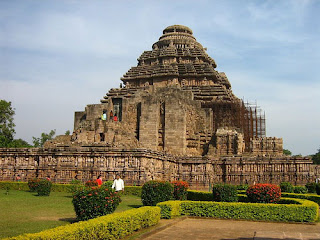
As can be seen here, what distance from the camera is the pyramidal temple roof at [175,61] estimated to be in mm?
46812

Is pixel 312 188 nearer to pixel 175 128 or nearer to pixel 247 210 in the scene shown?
pixel 247 210

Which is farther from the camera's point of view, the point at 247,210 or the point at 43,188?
the point at 43,188

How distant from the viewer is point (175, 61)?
49.9 metres

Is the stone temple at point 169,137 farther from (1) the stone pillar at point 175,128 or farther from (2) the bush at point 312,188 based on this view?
(2) the bush at point 312,188

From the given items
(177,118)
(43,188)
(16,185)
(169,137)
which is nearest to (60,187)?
(43,188)

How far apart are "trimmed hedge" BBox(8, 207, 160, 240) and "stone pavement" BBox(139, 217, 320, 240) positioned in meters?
0.44

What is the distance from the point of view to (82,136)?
114ft

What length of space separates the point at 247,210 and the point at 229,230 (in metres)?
2.81

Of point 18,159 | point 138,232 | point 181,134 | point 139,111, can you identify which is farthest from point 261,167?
point 138,232

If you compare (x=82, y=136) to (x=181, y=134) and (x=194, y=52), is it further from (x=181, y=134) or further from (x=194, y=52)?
(x=194, y=52)

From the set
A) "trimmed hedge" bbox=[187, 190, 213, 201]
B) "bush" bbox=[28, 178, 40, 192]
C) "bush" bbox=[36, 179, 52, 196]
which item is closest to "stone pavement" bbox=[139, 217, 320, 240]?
"trimmed hedge" bbox=[187, 190, 213, 201]

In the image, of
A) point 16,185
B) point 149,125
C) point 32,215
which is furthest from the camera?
point 149,125

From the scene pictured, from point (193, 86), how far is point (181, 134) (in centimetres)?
935

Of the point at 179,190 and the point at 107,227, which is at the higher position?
the point at 179,190
